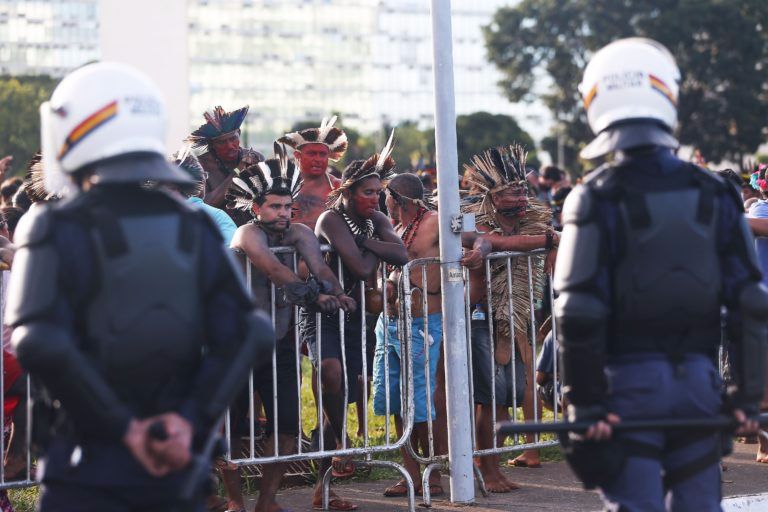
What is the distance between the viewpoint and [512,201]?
8.07 metres

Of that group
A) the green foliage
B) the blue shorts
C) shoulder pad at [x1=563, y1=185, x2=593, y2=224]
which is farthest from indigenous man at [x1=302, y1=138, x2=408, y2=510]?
the green foliage

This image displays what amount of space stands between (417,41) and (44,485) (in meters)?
139

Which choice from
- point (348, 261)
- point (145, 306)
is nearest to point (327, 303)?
point (348, 261)

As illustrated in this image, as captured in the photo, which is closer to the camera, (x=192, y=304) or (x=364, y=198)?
(x=192, y=304)

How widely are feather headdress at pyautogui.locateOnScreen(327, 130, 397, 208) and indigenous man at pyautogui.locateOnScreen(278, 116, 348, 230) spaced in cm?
68

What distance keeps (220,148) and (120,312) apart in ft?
17.3

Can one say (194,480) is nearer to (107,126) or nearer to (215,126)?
(107,126)

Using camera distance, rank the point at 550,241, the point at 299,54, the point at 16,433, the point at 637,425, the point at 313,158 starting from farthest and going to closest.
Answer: the point at 299,54
the point at 313,158
the point at 550,241
the point at 16,433
the point at 637,425

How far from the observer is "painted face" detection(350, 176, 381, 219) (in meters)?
7.42

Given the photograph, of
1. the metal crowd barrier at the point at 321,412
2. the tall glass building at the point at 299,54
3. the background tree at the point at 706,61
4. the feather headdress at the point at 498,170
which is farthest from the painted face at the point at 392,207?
the tall glass building at the point at 299,54

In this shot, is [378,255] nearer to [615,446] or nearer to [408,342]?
[408,342]

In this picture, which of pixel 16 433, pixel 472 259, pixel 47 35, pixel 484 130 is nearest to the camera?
pixel 16 433

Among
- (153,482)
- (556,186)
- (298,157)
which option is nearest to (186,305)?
(153,482)

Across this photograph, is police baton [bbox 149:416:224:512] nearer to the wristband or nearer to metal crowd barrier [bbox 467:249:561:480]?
metal crowd barrier [bbox 467:249:561:480]
